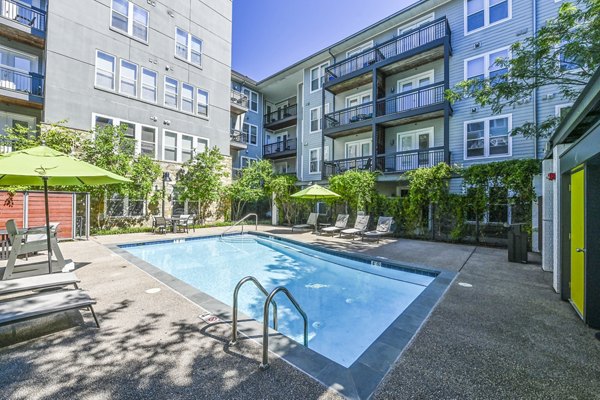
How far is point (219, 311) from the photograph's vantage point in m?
3.97

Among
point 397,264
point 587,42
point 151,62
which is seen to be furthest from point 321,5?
point 397,264

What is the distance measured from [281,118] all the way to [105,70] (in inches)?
531

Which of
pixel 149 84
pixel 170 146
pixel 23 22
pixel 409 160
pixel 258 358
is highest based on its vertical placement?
pixel 23 22

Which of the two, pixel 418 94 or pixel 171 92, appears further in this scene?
pixel 171 92

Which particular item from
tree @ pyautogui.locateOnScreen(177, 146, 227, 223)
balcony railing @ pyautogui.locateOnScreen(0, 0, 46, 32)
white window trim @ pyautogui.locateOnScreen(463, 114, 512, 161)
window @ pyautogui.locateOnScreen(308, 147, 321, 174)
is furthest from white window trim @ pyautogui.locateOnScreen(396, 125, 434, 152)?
balcony railing @ pyautogui.locateOnScreen(0, 0, 46, 32)

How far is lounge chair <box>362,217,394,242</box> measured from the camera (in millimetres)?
10992

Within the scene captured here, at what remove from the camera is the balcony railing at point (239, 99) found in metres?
20.9

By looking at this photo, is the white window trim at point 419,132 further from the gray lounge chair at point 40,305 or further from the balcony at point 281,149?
the gray lounge chair at point 40,305

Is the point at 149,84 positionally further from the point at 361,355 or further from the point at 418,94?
the point at 361,355

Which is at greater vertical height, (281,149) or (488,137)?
(281,149)

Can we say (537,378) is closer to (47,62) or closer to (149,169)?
(149,169)

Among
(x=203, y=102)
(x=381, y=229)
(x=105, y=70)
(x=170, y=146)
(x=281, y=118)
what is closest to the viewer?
(x=381, y=229)

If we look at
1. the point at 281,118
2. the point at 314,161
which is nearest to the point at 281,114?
the point at 281,118

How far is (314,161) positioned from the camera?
20047 mm
